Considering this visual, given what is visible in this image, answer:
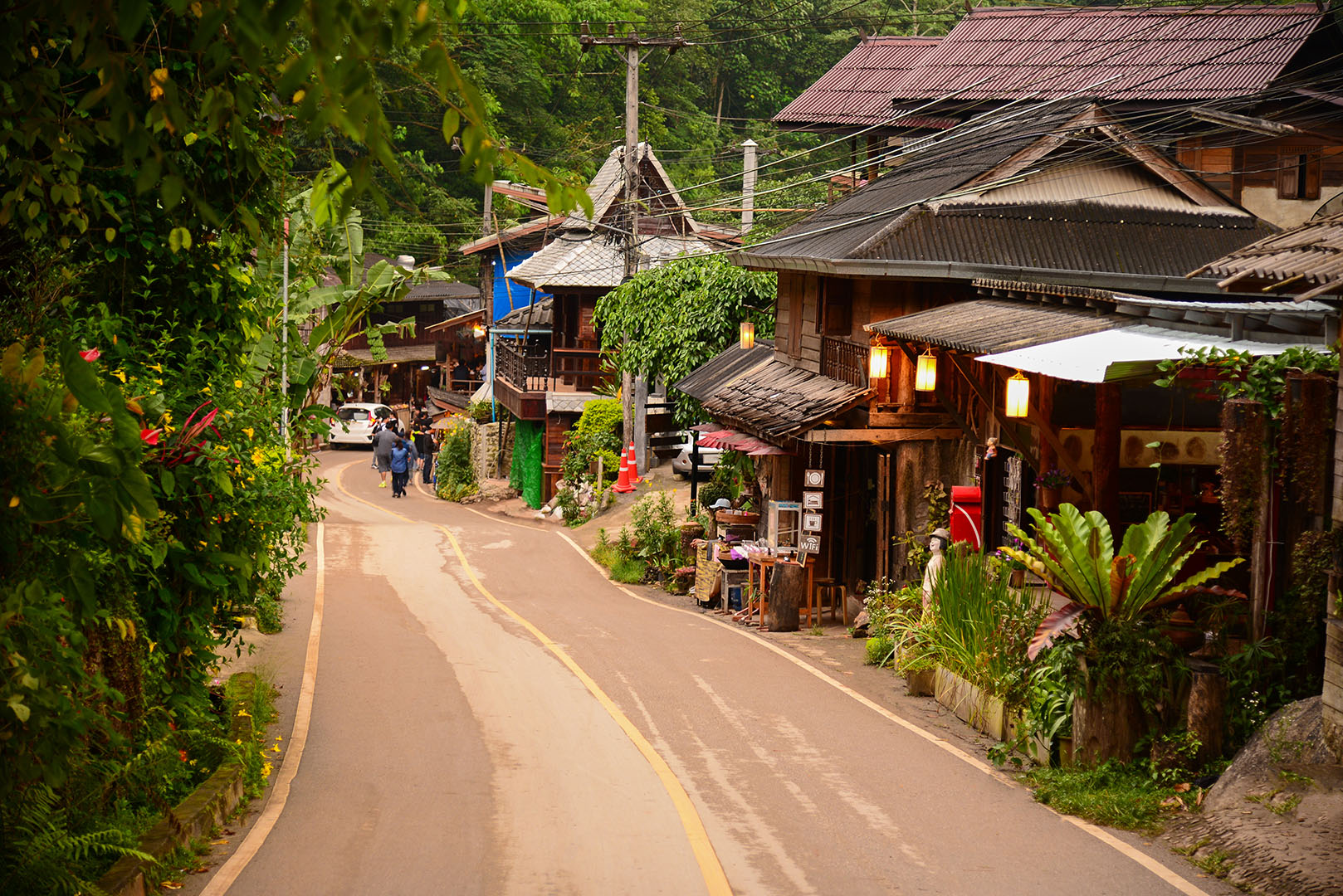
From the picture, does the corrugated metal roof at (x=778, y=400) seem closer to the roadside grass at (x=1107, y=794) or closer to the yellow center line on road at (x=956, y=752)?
the yellow center line on road at (x=956, y=752)

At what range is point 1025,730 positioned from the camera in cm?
1145

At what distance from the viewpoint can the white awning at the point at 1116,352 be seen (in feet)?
36.1

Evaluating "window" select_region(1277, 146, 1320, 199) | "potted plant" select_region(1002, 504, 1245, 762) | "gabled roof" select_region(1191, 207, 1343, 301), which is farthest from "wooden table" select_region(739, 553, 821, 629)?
"window" select_region(1277, 146, 1320, 199)

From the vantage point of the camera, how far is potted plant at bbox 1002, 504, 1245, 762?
10523mm

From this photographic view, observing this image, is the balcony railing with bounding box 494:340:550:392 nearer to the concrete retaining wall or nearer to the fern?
the concrete retaining wall

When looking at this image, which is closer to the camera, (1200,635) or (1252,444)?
(1252,444)

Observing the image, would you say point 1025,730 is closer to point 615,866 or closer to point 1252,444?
point 1252,444

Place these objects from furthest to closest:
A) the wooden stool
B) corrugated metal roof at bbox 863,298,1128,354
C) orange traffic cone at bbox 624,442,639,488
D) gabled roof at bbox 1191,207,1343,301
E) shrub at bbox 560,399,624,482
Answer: shrub at bbox 560,399,624,482 → orange traffic cone at bbox 624,442,639,488 → the wooden stool → corrugated metal roof at bbox 863,298,1128,354 → gabled roof at bbox 1191,207,1343,301

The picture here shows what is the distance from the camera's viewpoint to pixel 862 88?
3888 cm

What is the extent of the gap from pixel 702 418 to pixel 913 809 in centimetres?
1907

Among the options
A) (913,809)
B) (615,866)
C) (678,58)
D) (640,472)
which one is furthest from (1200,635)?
(678,58)

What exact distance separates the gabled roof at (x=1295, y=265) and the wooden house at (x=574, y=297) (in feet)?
88.2

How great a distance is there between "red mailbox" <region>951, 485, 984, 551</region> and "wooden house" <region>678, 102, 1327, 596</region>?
0.79 feet

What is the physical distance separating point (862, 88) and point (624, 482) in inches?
606
